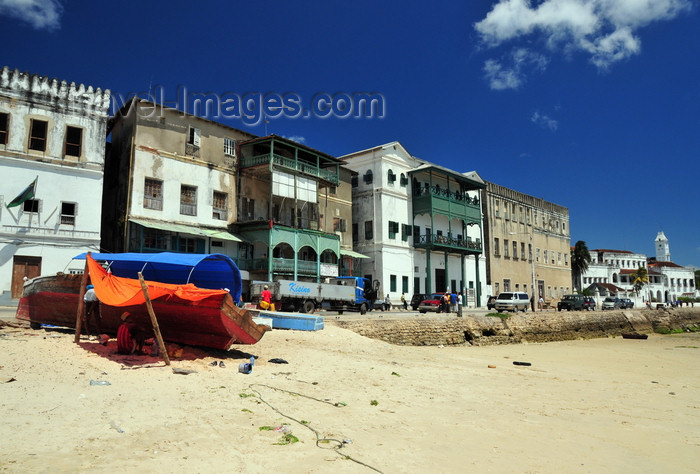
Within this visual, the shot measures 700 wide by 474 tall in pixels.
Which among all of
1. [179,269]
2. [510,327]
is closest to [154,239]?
[179,269]

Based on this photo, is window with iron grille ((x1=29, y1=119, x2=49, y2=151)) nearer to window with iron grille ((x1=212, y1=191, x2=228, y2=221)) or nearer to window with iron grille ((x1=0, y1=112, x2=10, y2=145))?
window with iron grille ((x1=0, y1=112, x2=10, y2=145))

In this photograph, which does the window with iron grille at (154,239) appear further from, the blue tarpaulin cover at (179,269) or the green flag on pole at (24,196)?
the blue tarpaulin cover at (179,269)

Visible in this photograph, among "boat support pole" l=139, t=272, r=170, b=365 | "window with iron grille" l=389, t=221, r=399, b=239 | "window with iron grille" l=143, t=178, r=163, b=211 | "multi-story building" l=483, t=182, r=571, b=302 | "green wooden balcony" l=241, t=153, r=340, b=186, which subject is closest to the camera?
"boat support pole" l=139, t=272, r=170, b=365

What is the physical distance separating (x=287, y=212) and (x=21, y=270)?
17240 millimetres

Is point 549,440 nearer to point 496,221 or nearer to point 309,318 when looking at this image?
point 309,318

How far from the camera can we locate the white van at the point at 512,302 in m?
38.2

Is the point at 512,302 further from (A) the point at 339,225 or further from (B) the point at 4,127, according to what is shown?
(B) the point at 4,127

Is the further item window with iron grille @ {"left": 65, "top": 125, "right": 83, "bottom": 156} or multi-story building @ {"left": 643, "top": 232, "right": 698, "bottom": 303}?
multi-story building @ {"left": 643, "top": 232, "right": 698, "bottom": 303}

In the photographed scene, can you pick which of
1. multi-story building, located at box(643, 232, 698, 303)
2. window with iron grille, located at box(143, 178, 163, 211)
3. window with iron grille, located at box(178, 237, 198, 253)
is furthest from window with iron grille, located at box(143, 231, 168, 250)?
multi-story building, located at box(643, 232, 698, 303)

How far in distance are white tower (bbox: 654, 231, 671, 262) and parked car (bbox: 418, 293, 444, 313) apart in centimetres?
13452

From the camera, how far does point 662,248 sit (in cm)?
14312

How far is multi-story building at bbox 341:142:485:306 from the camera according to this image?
41875 millimetres

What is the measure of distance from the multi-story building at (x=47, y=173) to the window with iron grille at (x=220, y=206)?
7.07 metres

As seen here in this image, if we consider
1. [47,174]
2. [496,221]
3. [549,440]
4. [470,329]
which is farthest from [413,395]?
[496,221]
